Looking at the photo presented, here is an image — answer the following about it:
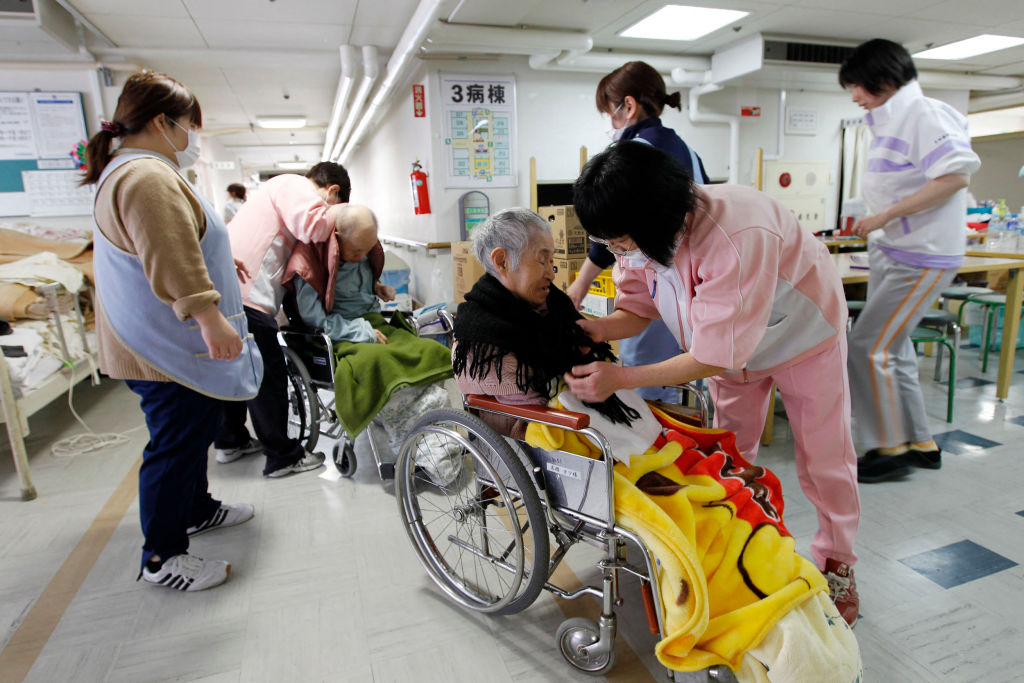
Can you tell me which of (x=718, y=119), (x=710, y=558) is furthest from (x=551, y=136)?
(x=710, y=558)

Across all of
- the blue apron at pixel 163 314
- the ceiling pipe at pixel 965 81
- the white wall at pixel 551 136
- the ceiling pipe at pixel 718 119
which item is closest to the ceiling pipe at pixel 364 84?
the white wall at pixel 551 136

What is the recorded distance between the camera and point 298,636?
4.96 feet

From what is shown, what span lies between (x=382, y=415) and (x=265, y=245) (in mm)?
816

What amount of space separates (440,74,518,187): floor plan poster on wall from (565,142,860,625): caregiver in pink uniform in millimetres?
3195

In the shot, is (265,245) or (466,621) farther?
(265,245)

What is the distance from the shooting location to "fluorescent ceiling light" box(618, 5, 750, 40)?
3792 mm

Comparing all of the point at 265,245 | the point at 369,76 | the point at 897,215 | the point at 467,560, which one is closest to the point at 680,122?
the point at 369,76

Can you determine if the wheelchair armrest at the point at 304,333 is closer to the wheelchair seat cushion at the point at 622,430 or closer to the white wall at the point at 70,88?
the wheelchair seat cushion at the point at 622,430

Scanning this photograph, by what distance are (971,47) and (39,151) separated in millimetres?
7599

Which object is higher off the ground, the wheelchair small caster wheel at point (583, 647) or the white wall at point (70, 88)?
the white wall at point (70, 88)

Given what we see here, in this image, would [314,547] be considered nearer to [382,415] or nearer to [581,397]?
[382,415]

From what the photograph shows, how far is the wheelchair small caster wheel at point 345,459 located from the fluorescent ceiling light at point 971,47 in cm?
589

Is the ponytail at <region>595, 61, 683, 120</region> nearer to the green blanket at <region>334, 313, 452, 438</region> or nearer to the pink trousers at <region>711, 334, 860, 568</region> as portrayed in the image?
the pink trousers at <region>711, 334, 860, 568</region>

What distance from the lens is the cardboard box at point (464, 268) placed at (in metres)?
3.75
